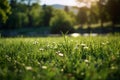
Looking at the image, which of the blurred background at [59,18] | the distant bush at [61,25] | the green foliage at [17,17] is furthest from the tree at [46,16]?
the distant bush at [61,25]

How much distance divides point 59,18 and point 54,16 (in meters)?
13.5

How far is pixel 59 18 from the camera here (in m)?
71.4

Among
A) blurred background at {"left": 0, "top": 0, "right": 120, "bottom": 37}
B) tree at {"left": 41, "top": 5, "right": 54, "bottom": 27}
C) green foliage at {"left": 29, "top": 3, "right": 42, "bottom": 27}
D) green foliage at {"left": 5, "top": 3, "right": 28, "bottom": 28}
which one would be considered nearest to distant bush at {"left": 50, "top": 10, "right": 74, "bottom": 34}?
blurred background at {"left": 0, "top": 0, "right": 120, "bottom": 37}

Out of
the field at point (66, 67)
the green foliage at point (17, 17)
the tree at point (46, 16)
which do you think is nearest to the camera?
→ the field at point (66, 67)

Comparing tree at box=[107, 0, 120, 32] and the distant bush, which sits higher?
tree at box=[107, 0, 120, 32]

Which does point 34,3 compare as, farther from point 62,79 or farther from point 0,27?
point 62,79

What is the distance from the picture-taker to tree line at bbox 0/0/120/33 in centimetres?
6072

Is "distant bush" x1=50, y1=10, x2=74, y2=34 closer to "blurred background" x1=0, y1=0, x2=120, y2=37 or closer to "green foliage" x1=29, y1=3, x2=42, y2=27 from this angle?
"blurred background" x1=0, y1=0, x2=120, y2=37

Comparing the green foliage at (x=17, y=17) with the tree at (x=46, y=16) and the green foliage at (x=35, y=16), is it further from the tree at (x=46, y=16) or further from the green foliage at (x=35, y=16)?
the tree at (x=46, y=16)

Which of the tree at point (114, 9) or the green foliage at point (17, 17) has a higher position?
the tree at point (114, 9)

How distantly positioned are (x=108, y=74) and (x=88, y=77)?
15.7 inches

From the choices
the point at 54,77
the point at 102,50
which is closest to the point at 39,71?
the point at 54,77

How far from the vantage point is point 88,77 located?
360cm

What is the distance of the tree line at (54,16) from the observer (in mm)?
60719
